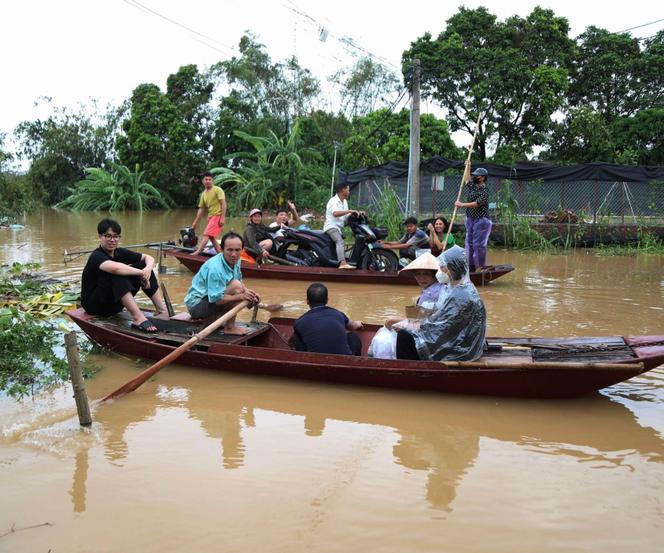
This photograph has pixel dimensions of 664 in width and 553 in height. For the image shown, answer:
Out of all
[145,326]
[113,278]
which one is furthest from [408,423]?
[113,278]

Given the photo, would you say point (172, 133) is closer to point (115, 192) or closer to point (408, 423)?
point (115, 192)

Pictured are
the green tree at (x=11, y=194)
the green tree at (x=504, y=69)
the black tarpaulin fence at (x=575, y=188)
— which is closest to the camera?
the green tree at (x=11, y=194)

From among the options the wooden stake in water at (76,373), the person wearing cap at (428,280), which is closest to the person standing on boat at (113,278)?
the wooden stake in water at (76,373)

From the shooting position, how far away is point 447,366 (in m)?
5.10

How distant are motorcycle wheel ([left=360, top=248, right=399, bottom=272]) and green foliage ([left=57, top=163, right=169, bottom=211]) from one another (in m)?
23.2

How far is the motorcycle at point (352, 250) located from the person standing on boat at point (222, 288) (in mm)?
4387

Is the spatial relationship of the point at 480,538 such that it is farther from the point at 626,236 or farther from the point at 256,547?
the point at 626,236

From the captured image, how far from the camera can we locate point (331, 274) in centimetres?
1048

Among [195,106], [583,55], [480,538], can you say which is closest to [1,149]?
[480,538]

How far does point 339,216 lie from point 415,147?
16.9 feet

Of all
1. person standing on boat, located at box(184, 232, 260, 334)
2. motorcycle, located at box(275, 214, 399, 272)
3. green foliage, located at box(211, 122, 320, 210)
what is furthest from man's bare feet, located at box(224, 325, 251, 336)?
green foliage, located at box(211, 122, 320, 210)

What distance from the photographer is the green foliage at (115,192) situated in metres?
31.9

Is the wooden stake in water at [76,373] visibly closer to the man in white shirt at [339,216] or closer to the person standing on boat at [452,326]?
the person standing on boat at [452,326]

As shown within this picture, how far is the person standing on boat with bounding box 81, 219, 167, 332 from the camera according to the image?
242 inches
